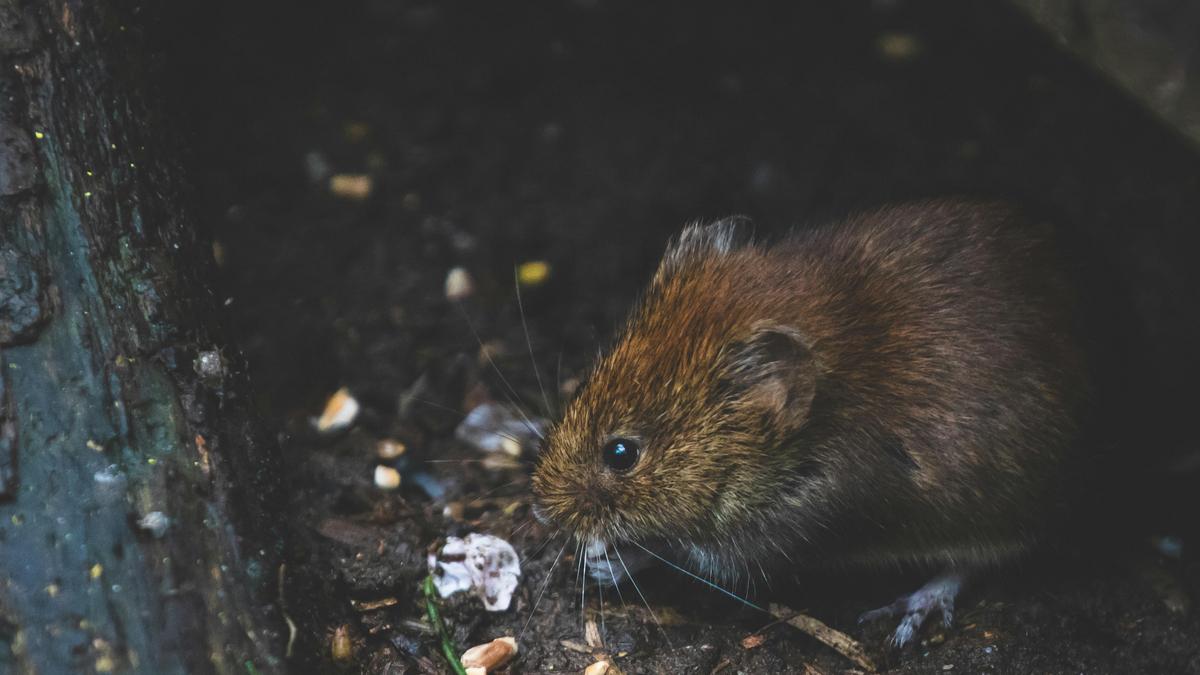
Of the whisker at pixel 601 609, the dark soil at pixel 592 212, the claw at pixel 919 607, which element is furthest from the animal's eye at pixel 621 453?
the claw at pixel 919 607

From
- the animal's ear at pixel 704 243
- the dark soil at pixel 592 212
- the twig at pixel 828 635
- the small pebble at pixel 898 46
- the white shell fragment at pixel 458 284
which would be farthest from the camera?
the small pebble at pixel 898 46

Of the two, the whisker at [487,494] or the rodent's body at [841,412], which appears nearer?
the rodent's body at [841,412]

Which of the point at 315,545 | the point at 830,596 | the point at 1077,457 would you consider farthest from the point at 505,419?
the point at 1077,457

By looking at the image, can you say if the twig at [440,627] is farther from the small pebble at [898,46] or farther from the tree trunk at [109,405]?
the small pebble at [898,46]

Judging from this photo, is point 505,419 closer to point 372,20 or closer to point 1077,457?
point 1077,457

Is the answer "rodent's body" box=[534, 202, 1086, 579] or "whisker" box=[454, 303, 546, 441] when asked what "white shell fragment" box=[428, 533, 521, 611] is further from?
"whisker" box=[454, 303, 546, 441]

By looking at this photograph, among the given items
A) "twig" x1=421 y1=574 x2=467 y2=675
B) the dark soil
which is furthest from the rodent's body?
"twig" x1=421 y1=574 x2=467 y2=675
